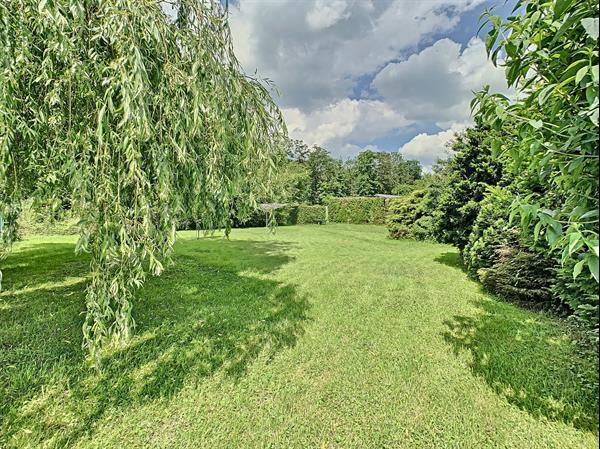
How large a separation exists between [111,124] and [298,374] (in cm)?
267

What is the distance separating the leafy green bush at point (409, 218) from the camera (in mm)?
12948

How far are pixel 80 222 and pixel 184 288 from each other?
4.40 meters

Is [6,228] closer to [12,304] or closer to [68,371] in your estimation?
[68,371]

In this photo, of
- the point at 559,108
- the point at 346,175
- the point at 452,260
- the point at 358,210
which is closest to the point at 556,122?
the point at 559,108

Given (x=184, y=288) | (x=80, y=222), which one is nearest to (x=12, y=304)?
(x=184, y=288)

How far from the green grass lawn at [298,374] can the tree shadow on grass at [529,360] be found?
0.02 meters

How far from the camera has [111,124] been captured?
183 cm

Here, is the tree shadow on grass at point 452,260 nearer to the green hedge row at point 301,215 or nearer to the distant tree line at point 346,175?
the green hedge row at point 301,215

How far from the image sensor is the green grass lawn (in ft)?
7.36

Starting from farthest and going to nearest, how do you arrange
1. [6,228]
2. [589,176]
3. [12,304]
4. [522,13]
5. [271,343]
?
[12,304], [271,343], [6,228], [522,13], [589,176]

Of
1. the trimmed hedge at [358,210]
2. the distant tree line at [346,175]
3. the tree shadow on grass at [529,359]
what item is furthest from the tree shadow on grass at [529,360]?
the distant tree line at [346,175]

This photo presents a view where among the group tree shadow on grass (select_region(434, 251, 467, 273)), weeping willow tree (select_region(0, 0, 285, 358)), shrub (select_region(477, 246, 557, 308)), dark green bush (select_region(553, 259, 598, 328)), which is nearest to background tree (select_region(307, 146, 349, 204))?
tree shadow on grass (select_region(434, 251, 467, 273))

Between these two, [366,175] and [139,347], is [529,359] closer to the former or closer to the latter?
[139,347]

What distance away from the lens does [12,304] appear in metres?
4.76
